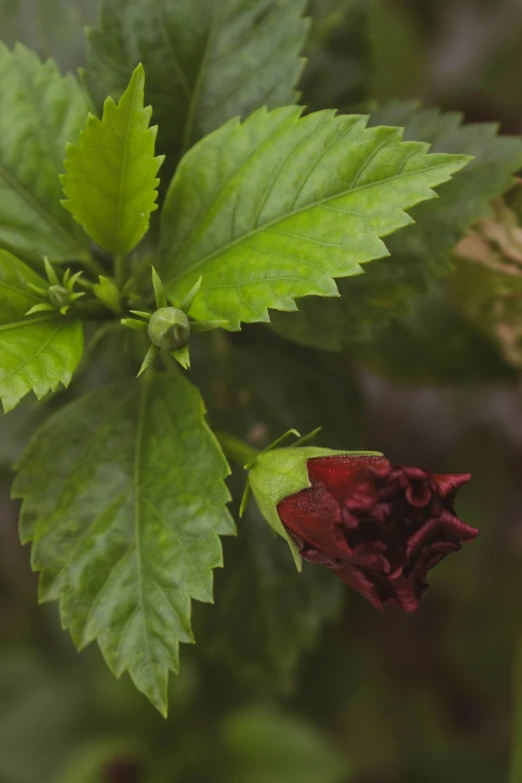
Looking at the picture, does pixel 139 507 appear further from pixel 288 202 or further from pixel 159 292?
pixel 288 202

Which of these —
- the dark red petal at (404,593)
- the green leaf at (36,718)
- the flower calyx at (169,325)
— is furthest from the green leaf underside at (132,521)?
the green leaf at (36,718)

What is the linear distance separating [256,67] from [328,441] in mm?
544

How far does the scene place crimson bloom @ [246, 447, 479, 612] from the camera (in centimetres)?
65

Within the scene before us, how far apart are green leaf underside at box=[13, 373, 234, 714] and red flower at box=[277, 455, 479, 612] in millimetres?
167

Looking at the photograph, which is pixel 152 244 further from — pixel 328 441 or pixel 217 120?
pixel 328 441

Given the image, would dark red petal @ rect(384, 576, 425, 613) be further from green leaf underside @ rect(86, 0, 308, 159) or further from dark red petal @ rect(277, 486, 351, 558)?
green leaf underside @ rect(86, 0, 308, 159)

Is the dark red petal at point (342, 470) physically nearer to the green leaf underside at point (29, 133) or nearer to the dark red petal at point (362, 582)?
the dark red petal at point (362, 582)

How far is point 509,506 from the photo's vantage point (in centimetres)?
217

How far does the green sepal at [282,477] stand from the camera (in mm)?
733

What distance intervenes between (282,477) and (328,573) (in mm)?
475

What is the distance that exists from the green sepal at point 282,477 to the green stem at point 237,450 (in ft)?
0.16

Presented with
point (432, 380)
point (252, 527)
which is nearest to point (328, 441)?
point (252, 527)

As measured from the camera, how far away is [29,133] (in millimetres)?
902

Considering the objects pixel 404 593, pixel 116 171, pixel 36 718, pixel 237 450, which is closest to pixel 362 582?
pixel 404 593
